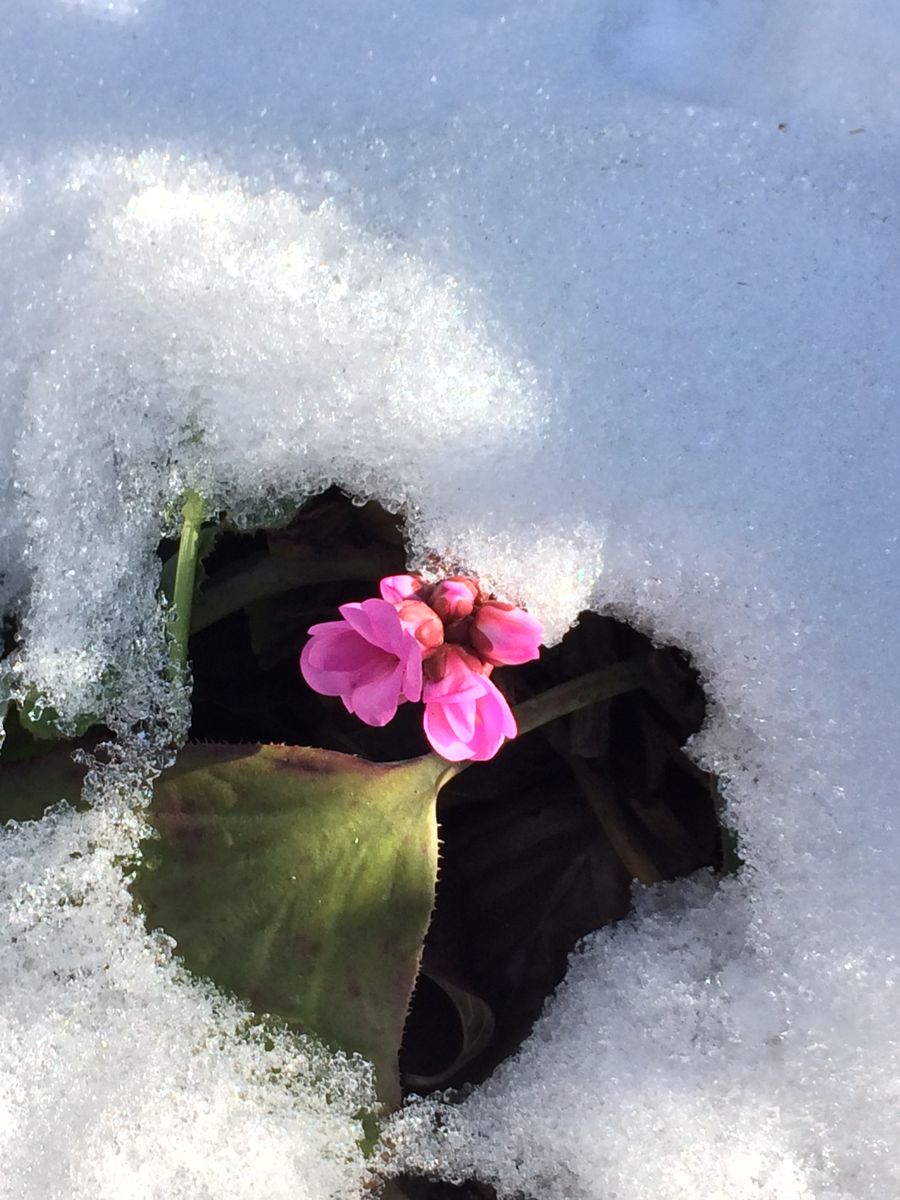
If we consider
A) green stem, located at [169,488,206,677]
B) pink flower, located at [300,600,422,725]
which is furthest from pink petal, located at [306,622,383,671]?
green stem, located at [169,488,206,677]

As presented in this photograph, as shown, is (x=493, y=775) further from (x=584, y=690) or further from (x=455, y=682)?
(x=455, y=682)

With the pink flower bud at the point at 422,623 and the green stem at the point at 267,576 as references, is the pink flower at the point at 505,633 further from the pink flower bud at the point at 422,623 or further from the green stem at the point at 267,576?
the green stem at the point at 267,576

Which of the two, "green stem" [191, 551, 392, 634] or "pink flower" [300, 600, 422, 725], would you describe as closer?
"pink flower" [300, 600, 422, 725]

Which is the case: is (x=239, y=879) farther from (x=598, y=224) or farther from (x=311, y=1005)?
(x=598, y=224)

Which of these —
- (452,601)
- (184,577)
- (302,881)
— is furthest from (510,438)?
(302,881)

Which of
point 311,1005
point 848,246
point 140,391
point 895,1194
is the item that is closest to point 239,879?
point 311,1005

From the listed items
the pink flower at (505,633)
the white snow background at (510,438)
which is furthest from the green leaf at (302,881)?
the pink flower at (505,633)

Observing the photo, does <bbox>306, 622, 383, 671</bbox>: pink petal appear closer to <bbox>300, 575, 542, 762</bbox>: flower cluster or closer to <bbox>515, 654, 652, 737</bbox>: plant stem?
<bbox>300, 575, 542, 762</bbox>: flower cluster
